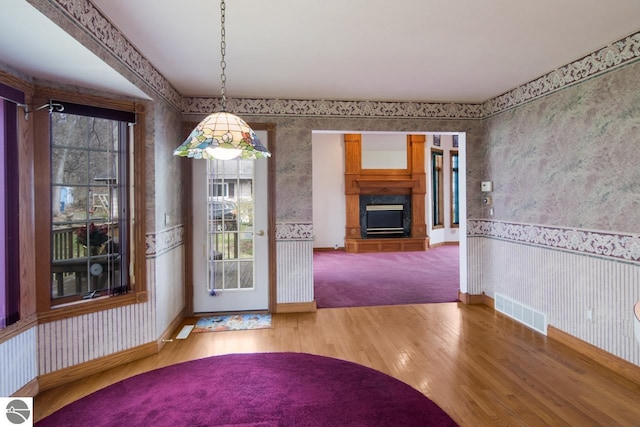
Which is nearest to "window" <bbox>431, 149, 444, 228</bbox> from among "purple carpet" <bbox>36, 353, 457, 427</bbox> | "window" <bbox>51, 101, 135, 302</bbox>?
"purple carpet" <bbox>36, 353, 457, 427</bbox>

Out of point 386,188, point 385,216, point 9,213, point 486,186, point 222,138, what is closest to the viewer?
point 222,138

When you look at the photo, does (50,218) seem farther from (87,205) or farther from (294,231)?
(294,231)

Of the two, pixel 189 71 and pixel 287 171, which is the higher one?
pixel 189 71

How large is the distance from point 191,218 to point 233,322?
130cm

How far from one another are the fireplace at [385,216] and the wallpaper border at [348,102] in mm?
4690

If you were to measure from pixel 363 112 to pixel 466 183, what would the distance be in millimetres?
1621

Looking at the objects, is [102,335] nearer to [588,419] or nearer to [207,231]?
[207,231]

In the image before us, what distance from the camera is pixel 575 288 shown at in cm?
300

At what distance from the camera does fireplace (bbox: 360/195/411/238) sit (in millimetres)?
8781

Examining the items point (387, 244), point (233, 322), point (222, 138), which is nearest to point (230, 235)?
point (233, 322)

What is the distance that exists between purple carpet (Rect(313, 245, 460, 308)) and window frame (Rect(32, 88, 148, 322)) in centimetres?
223

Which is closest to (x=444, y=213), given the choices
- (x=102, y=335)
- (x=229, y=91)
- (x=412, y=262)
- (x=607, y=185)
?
(x=412, y=262)

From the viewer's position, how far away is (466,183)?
169 inches

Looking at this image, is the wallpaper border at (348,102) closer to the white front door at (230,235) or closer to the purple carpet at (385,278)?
the white front door at (230,235)
